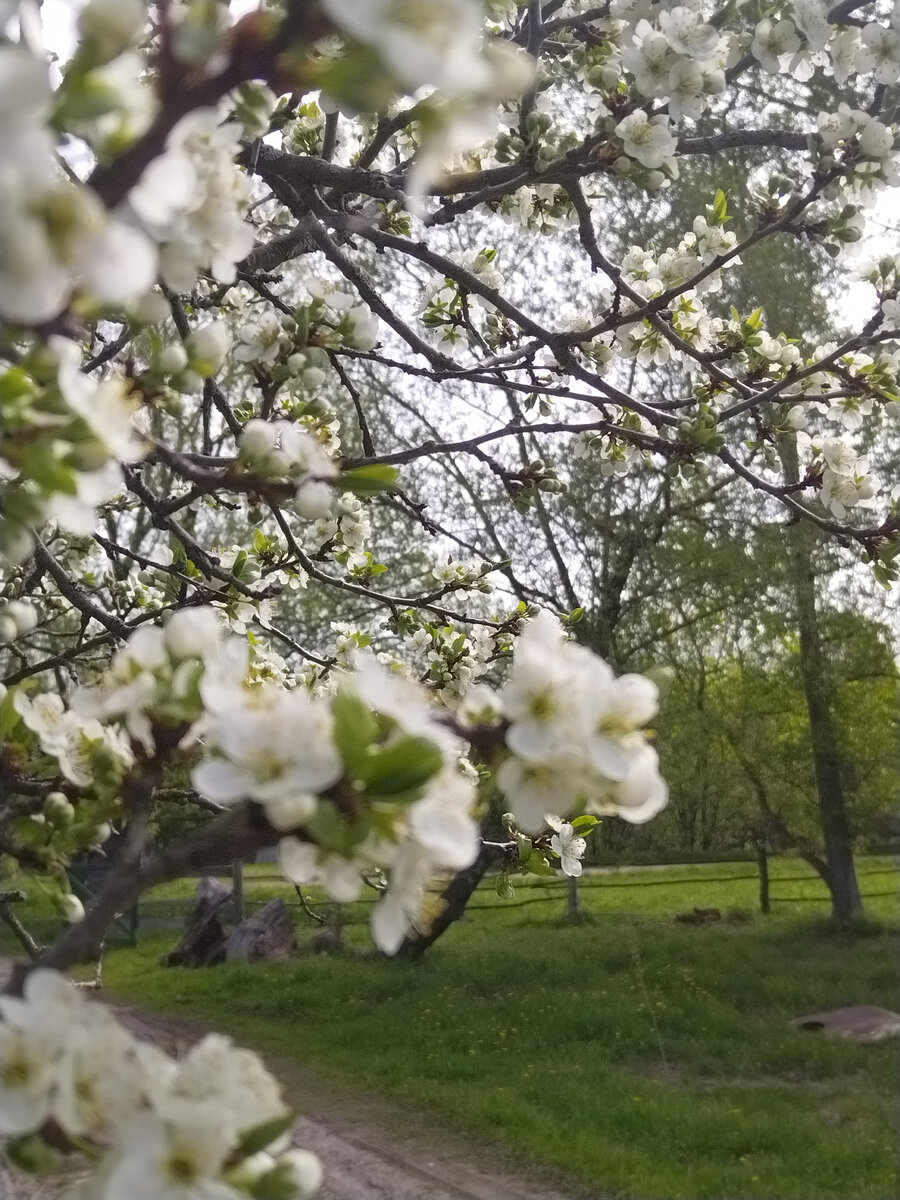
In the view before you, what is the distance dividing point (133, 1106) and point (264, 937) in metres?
6.82

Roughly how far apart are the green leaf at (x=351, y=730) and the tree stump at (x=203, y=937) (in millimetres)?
7047

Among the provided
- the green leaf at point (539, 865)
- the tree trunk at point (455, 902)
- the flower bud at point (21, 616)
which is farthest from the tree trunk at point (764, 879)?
the flower bud at point (21, 616)

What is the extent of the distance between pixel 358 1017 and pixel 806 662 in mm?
3122

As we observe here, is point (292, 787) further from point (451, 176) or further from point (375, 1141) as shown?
point (375, 1141)

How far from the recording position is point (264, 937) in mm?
6801

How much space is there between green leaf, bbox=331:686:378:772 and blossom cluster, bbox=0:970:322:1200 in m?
0.13

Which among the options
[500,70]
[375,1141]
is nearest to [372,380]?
[375,1141]

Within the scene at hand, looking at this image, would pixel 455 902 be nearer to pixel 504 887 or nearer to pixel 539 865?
pixel 504 887

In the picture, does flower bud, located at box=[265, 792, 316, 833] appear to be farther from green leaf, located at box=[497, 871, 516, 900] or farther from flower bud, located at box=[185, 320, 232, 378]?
green leaf, located at box=[497, 871, 516, 900]

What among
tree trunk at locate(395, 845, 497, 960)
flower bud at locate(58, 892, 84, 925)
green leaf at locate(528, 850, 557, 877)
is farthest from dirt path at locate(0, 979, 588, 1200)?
flower bud at locate(58, 892, 84, 925)

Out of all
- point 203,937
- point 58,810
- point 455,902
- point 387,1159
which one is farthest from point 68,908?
point 203,937

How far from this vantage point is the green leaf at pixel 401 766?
15.8 inches

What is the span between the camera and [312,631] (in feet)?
23.1

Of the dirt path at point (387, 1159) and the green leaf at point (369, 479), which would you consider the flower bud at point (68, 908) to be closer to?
the green leaf at point (369, 479)
